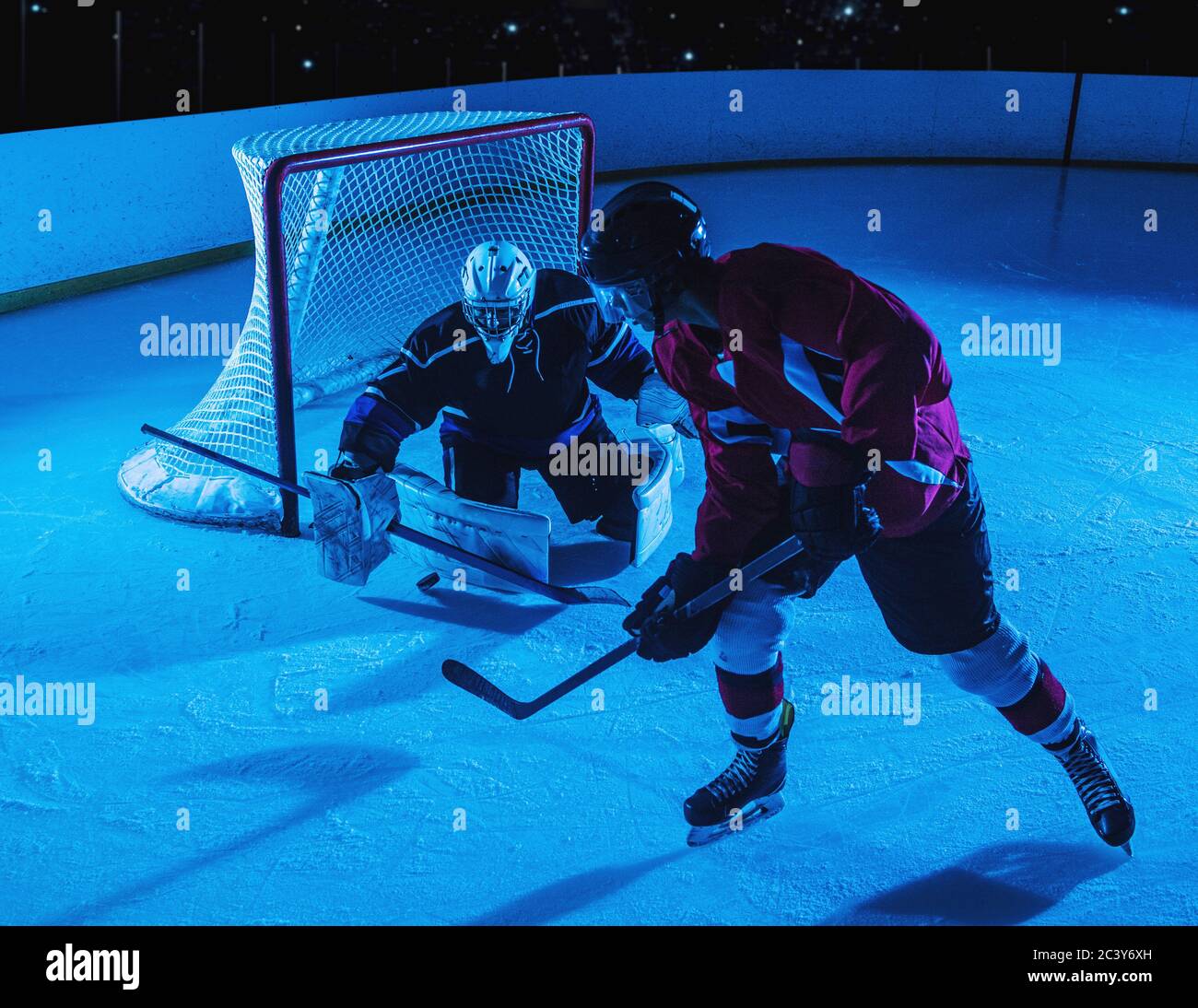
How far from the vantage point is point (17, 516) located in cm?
348

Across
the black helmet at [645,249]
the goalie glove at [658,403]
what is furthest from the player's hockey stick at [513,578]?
the black helmet at [645,249]

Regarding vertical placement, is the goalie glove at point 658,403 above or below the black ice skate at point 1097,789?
above

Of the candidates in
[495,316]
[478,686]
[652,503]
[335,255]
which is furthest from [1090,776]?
[335,255]

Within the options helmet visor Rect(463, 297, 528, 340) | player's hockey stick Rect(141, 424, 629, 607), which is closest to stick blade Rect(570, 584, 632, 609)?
player's hockey stick Rect(141, 424, 629, 607)

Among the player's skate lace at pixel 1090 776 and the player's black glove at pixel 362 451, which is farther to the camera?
the player's black glove at pixel 362 451

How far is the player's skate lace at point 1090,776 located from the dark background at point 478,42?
6.24 meters

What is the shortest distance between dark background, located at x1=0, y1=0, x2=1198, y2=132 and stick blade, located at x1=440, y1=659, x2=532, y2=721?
5.34 meters

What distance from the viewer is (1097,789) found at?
208 cm

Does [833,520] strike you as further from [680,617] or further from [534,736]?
[534,736]

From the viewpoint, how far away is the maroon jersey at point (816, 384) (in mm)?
1682

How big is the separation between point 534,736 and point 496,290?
1001 millimetres

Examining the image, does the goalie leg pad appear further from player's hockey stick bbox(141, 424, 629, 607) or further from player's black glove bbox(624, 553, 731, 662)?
player's black glove bbox(624, 553, 731, 662)

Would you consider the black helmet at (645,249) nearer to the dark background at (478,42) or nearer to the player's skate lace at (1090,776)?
the player's skate lace at (1090,776)

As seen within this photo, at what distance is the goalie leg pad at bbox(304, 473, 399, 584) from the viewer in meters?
2.88
